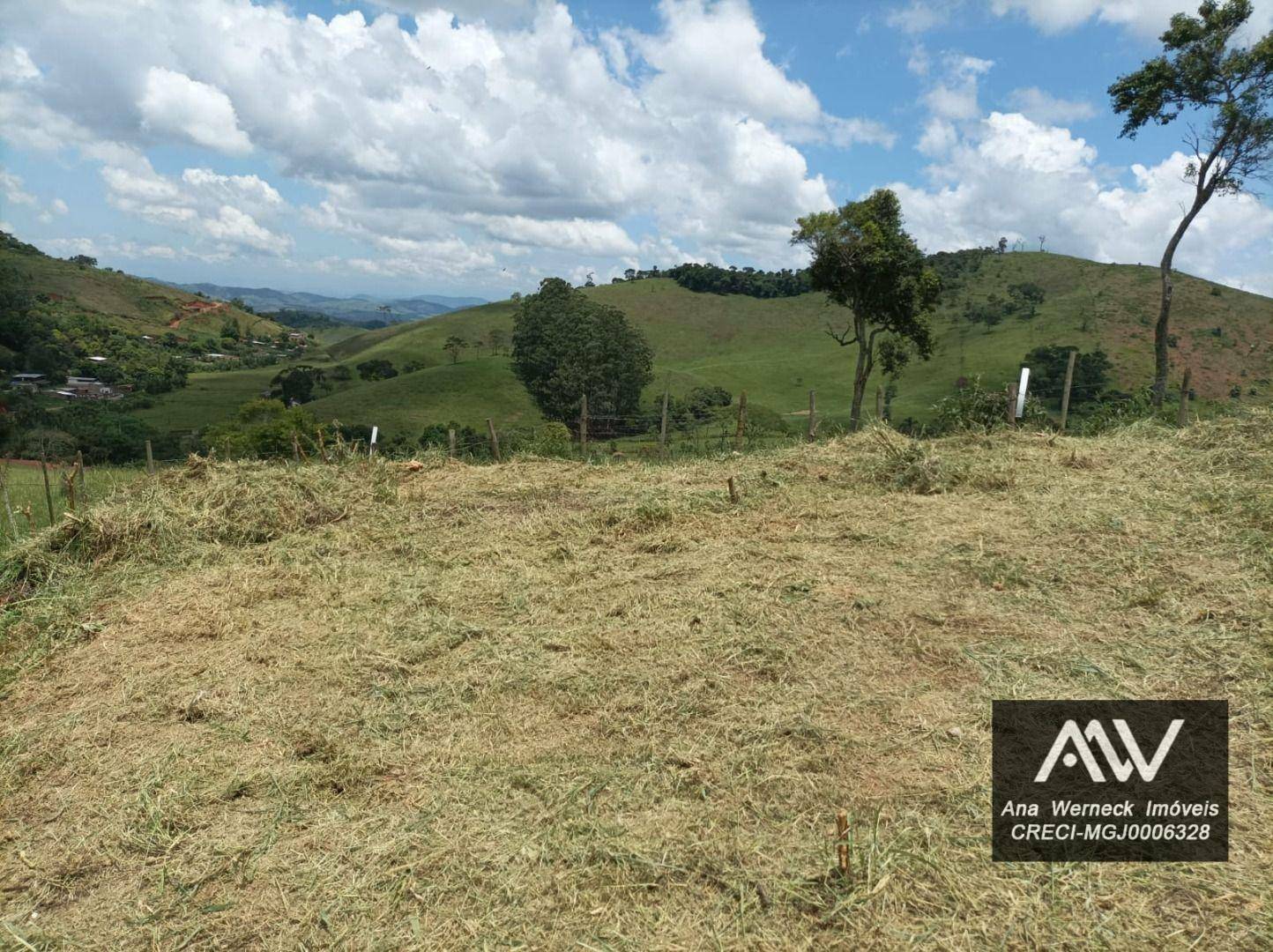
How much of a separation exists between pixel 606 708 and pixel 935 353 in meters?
57.7

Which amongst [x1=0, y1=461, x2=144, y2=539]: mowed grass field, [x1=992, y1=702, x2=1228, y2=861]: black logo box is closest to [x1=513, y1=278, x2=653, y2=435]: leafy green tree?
[x1=0, y1=461, x2=144, y2=539]: mowed grass field

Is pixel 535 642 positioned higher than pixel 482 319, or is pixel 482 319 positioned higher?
pixel 482 319

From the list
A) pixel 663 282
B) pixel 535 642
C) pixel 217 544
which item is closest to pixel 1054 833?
pixel 535 642

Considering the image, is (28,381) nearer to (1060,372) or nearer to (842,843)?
(1060,372)

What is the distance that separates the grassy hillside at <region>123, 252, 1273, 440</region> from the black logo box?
34.5 meters

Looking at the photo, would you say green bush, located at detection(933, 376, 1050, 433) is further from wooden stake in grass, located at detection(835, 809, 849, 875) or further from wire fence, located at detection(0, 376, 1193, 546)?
wooden stake in grass, located at detection(835, 809, 849, 875)

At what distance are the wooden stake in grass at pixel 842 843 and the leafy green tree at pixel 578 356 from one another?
1602 inches

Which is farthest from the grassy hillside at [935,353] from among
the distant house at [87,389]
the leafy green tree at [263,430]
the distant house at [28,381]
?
the distant house at [28,381]

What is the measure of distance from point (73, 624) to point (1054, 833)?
6.47m

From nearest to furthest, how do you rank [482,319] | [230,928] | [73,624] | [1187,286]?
[230,928] → [73,624] → [1187,286] → [482,319]

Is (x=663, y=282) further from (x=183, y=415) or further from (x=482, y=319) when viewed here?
(x=183, y=415)

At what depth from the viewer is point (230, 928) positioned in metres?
2.68

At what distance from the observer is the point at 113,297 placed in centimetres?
9144

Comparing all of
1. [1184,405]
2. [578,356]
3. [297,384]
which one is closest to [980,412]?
[1184,405]
